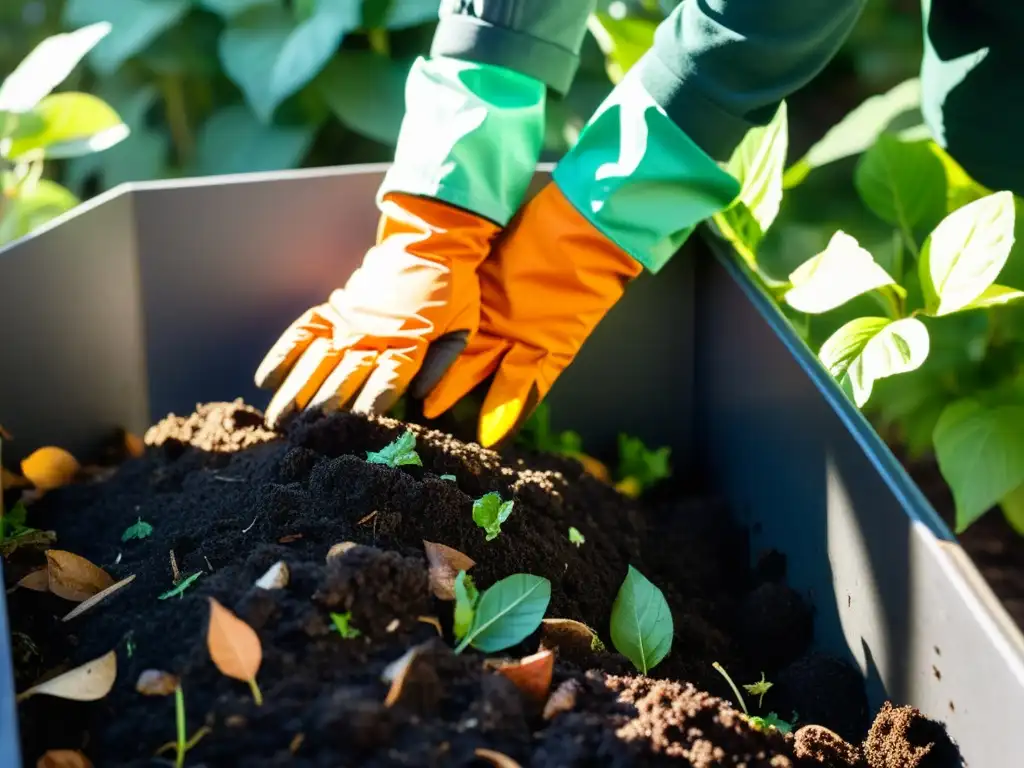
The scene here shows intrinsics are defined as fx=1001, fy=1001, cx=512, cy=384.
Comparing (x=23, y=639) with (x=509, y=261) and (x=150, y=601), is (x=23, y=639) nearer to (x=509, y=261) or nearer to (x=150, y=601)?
(x=150, y=601)

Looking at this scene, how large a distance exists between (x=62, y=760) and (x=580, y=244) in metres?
0.65

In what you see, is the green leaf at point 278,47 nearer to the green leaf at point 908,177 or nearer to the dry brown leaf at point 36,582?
the green leaf at point 908,177

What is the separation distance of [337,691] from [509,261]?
565 millimetres

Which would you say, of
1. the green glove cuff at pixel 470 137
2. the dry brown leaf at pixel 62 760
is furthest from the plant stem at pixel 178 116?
the dry brown leaf at pixel 62 760

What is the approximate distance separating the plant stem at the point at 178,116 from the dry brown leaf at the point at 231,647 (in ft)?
4.44

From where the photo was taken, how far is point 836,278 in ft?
3.17

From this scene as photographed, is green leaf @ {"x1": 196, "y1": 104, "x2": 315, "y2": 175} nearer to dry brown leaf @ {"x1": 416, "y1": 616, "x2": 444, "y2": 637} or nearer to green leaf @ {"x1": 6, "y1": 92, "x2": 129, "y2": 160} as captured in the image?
green leaf @ {"x1": 6, "y1": 92, "x2": 129, "y2": 160}

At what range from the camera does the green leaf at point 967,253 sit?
906 millimetres

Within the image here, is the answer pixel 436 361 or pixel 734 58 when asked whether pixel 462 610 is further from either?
pixel 734 58

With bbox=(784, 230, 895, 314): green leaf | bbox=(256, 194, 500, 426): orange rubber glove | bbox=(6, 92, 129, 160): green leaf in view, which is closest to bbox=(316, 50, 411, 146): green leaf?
bbox=(6, 92, 129, 160): green leaf


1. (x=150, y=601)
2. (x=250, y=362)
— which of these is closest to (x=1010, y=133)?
(x=250, y=362)

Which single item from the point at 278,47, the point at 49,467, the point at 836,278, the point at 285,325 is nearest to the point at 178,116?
the point at 278,47

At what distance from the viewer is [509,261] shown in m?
Result: 1.03

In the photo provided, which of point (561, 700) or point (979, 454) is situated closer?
point (561, 700)
